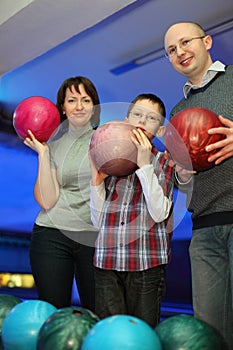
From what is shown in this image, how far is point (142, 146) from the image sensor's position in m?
1.41

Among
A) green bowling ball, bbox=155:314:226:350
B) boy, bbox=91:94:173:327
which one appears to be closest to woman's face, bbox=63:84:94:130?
boy, bbox=91:94:173:327

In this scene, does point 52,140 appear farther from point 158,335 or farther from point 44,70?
point 44,70

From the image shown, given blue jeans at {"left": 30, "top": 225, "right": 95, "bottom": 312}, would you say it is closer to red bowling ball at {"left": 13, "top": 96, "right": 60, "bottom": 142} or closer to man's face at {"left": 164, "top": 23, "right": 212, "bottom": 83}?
red bowling ball at {"left": 13, "top": 96, "right": 60, "bottom": 142}

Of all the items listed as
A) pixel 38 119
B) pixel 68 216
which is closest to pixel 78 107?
pixel 38 119

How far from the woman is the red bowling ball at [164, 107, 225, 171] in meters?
0.36

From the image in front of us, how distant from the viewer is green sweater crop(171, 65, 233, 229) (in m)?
1.37

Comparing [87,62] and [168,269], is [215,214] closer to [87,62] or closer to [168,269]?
[87,62]

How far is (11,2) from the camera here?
2.76m

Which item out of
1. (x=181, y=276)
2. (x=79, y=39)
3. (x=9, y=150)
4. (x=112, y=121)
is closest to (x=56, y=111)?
(x=112, y=121)

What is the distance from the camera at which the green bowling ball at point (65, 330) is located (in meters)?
1.26

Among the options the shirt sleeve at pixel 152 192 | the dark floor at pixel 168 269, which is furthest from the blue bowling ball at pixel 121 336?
the dark floor at pixel 168 269

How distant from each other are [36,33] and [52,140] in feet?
4.32

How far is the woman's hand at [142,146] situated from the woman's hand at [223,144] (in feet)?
0.59

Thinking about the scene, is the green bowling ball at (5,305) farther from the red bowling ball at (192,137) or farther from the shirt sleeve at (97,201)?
the red bowling ball at (192,137)
